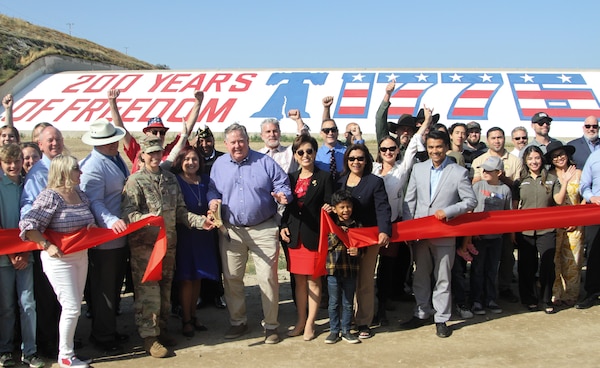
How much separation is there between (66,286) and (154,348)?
0.96m

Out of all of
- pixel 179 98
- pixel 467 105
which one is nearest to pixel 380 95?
pixel 467 105

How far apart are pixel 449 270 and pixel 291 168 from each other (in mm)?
1887

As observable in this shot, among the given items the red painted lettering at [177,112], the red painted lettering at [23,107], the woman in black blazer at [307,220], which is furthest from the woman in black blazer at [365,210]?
the red painted lettering at [23,107]

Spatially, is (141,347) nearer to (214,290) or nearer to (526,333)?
(214,290)

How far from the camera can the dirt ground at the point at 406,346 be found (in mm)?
5035

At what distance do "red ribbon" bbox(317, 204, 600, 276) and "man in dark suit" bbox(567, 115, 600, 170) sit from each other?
1.17 meters

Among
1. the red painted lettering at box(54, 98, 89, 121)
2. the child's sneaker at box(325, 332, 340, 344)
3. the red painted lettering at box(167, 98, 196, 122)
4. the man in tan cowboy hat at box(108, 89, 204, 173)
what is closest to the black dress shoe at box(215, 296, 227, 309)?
the child's sneaker at box(325, 332, 340, 344)

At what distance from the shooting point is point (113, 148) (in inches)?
209

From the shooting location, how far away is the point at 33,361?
16.2ft

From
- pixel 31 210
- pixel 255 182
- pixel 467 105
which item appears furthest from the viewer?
pixel 467 105

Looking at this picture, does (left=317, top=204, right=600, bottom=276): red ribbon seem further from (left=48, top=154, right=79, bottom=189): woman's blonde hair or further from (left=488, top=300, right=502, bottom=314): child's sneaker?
(left=48, top=154, right=79, bottom=189): woman's blonde hair

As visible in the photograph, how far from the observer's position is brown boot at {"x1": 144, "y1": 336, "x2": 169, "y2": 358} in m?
5.18

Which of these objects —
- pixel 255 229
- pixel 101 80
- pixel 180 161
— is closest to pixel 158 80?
pixel 101 80

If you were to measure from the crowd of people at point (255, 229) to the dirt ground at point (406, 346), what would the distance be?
132mm
